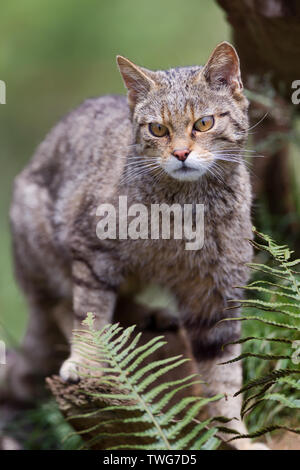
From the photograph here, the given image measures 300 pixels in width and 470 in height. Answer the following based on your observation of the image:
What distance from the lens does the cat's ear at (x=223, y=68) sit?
2.59 m

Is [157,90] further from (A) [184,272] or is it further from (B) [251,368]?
(B) [251,368]

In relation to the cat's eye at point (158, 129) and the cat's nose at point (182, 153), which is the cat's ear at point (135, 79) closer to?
the cat's eye at point (158, 129)

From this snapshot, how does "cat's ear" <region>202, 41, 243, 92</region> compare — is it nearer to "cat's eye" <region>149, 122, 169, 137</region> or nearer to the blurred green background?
"cat's eye" <region>149, 122, 169, 137</region>

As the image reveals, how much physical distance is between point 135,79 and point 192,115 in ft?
1.18

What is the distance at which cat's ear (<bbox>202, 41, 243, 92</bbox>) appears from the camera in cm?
259

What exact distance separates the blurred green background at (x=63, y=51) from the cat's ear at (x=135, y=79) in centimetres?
272

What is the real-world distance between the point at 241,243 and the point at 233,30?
164 cm

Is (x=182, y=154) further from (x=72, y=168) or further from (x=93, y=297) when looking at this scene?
(x=72, y=168)

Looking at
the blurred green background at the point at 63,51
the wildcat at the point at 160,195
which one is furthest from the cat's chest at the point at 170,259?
the blurred green background at the point at 63,51

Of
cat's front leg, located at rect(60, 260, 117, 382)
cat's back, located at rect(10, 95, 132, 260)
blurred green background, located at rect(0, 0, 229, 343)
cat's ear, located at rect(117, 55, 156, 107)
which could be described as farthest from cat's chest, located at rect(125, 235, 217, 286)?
blurred green background, located at rect(0, 0, 229, 343)

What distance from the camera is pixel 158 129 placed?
8.74ft

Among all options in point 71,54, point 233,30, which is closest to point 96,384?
point 233,30

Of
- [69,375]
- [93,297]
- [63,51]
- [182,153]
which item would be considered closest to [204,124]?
[182,153]
